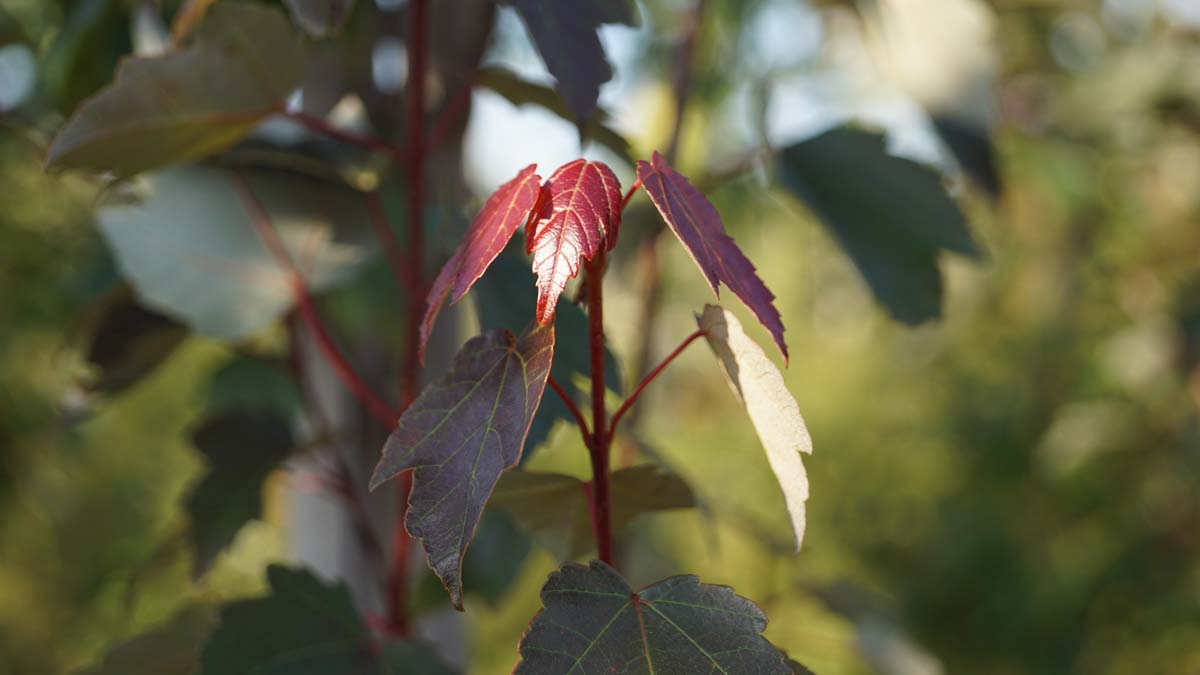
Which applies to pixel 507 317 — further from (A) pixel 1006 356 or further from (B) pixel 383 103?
(A) pixel 1006 356

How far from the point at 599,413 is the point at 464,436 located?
0.04 m

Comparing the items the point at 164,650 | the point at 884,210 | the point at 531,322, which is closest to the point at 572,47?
the point at 531,322

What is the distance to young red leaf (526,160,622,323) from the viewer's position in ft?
0.74

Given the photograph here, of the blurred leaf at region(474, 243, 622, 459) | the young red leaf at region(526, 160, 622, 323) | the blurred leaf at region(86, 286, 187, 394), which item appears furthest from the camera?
the blurred leaf at region(86, 286, 187, 394)

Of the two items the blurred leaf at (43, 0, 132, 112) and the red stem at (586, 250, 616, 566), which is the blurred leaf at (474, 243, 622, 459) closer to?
the red stem at (586, 250, 616, 566)

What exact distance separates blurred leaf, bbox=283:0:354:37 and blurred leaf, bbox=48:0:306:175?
0.14 ft

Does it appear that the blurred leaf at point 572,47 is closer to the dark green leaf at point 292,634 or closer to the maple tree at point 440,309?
the maple tree at point 440,309

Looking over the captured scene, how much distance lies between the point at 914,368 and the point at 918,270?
143 centimetres

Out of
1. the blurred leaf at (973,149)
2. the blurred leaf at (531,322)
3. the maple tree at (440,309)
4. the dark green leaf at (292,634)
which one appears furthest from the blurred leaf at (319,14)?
the blurred leaf at (973,149)

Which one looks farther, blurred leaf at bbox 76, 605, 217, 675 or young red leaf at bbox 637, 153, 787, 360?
blurred leaf at bbox 76, 605, 217, 675

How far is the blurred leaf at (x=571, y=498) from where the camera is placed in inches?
11.7

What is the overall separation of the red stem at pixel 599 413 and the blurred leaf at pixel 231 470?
0.93 ft

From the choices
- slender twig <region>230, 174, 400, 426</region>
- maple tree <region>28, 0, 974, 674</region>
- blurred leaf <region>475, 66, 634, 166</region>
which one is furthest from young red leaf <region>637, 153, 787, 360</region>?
slender twig <region>230, 174, 400, 426</region>

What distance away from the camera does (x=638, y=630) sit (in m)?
0.25
